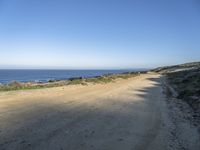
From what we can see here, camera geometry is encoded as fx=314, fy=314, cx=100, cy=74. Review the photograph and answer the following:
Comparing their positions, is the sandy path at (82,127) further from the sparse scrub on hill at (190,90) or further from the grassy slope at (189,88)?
the grassy slope at (189,88)

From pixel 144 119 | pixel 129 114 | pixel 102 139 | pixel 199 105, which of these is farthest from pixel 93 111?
pixel 199 105

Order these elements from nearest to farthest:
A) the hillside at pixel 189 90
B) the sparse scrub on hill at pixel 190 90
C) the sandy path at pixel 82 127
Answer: the sandy path at pixel 82 127
the hillside at pixel 189 90
the sparse scrub on hill at pixel 190 90

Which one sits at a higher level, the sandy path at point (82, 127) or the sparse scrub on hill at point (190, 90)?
the sandy path at point (82, 127)

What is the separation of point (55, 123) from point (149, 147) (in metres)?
4.28

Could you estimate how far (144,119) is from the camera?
46.2 feet

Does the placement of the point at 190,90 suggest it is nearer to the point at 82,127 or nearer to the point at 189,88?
the point at 189,88

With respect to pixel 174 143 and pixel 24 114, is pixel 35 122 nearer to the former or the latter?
pixel 24 114

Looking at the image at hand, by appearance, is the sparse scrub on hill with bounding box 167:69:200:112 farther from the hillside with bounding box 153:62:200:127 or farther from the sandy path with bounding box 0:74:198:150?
the sandy path with bounding box 0:74:198:150

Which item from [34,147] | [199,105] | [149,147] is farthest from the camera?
[199,105]

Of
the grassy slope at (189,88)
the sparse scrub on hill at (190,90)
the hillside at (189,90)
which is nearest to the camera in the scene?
the hillside at (189,90)

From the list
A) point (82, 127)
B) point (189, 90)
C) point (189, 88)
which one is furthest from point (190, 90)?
point (82, 127)

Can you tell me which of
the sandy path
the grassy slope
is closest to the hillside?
the grassy slope

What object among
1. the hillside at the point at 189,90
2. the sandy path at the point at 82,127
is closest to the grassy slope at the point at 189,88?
the hillside at the point at 189,90

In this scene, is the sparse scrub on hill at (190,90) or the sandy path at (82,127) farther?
the sparse scrub on hill at (190,90)
